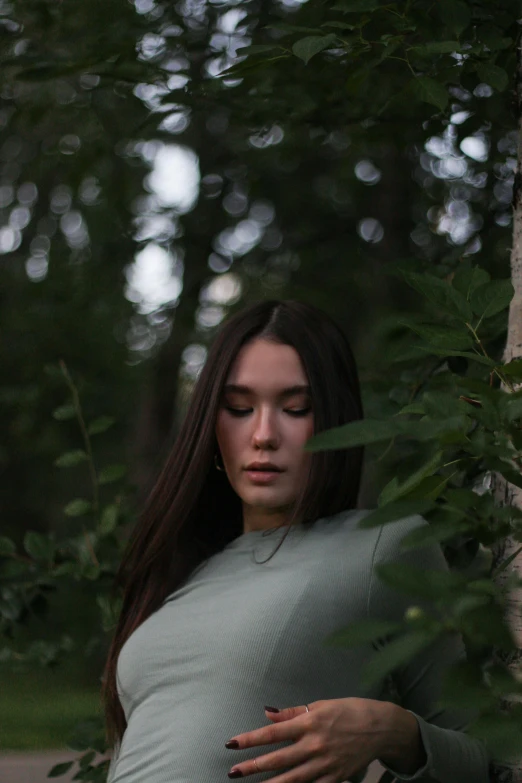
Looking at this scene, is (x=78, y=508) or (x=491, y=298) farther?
(x=78, y=508)

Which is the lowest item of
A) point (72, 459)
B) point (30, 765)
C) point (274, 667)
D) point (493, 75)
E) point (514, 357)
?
point (30, 765)

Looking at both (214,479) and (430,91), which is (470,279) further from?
(214,479)

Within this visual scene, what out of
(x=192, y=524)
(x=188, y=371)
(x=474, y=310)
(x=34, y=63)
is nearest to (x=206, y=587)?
(x=192, y=524)

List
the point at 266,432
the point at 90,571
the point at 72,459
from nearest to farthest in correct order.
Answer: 1. the point at 266,432
2. the point at 90,571
3. the point at 72,459

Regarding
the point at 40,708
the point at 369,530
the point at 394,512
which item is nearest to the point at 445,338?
the point at 369,530

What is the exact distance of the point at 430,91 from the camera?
75.0 inches

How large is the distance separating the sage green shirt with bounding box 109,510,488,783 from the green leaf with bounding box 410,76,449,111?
0.73 m

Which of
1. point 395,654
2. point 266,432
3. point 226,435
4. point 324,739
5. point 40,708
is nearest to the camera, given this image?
point 395,654

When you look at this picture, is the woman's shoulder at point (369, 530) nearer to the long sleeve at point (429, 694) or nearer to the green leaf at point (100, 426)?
the long sleeve at point (429, 694)

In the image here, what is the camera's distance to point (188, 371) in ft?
33.8

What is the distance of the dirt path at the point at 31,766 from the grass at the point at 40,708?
13 centimetres

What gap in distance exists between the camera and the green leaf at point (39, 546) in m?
2.72

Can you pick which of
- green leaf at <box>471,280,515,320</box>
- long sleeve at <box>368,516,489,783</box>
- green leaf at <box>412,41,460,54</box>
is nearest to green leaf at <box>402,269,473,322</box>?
green leaf at <box>471,280,515,320</box>

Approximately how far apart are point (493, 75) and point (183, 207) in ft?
17.0
